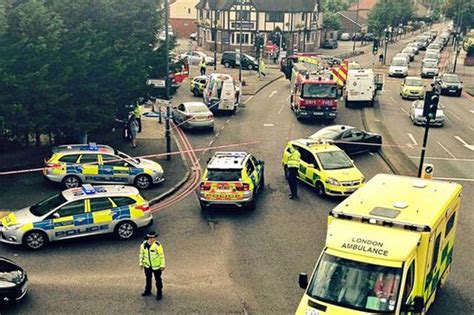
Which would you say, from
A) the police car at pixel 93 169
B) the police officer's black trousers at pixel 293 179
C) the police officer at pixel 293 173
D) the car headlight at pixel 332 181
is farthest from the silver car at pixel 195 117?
the car headlight at pixel 332 181

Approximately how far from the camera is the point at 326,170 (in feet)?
68.5

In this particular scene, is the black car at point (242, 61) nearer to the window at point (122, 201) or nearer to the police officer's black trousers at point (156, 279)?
the window at point (122, 201)

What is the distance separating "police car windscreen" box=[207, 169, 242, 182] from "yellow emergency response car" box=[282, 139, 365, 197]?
11.5ft

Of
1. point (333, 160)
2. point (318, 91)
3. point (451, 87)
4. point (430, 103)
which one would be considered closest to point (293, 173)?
point (333, 160)

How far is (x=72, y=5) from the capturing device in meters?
22.8

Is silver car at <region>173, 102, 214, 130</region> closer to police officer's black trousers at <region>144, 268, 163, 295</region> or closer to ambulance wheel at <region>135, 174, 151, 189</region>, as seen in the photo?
ambulance wheel at <region>135, 174, 151, 189</region>

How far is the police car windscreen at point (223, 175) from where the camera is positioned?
18.9m

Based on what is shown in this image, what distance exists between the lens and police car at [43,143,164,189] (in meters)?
21.3

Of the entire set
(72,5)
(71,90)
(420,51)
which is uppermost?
(72,5)

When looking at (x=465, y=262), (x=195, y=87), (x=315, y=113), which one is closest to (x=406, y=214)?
(x=465, y=262)

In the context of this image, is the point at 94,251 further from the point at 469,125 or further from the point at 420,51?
the point at 420,51

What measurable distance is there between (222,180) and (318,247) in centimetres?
402

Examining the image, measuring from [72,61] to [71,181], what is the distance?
4589 mm

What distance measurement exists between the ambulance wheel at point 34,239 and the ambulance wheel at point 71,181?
525cm
